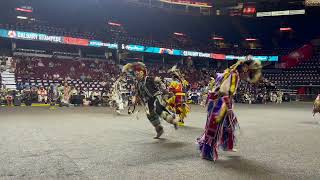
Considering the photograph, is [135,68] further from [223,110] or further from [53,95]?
[53,95]

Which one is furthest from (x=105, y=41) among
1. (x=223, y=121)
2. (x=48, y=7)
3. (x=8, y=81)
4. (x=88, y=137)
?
(x=223, y=121)

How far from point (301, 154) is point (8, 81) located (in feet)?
82.9

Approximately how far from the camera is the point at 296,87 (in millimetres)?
43906

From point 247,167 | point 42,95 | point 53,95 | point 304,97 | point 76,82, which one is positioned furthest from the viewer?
point 304,97

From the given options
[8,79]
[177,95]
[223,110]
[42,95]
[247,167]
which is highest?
[8,79]

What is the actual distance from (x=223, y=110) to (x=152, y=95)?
3.01 m

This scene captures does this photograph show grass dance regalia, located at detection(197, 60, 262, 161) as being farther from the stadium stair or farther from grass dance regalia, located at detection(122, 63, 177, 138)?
the stadium stair

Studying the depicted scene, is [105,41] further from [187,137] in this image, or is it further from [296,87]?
[187,137]

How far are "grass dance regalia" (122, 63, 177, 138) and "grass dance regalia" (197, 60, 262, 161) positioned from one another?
8.28 feet

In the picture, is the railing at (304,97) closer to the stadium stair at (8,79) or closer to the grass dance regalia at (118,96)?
the grass dance regalia at (118,96)

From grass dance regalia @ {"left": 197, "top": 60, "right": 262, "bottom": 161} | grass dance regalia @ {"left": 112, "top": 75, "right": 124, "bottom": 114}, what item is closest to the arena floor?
grass dance regalia @ {"left": 197, "top": 60, "right": 262, "bottom": 161}

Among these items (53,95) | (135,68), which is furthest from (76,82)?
(135,68)

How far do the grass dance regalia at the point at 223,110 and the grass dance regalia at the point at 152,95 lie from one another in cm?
252

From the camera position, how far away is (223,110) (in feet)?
20.5
